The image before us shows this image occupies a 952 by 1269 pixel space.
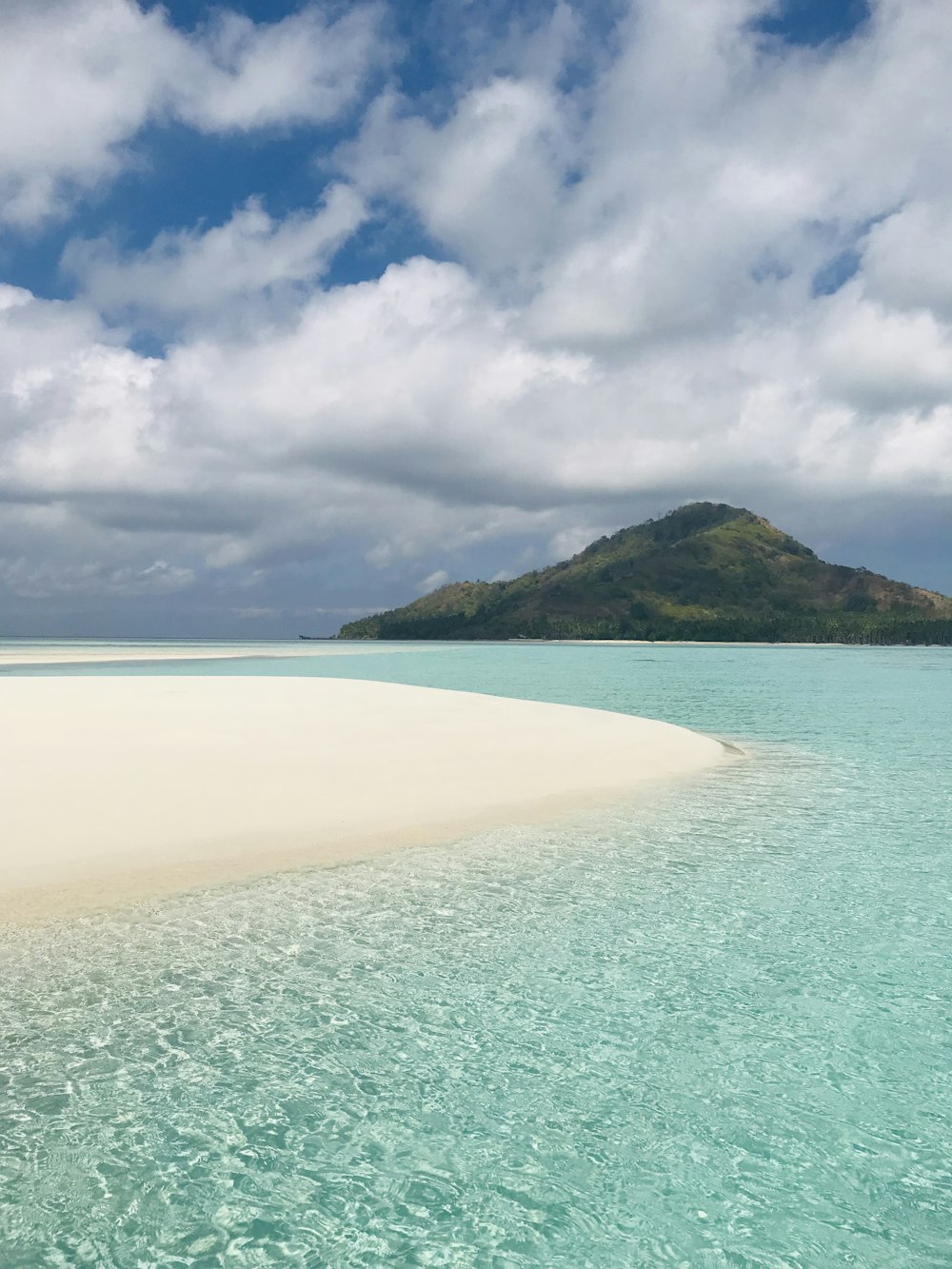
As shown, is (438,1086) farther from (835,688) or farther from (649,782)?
(835,688)

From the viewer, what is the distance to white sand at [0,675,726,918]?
12.8m

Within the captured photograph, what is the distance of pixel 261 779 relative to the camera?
1816 centimetres

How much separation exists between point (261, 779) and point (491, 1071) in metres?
12.2

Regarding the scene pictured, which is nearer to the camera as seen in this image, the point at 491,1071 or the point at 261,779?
the point at 491,1071

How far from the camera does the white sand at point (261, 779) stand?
12836mm

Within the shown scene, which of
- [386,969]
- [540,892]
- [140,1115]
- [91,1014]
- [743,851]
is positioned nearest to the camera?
[140,1115]

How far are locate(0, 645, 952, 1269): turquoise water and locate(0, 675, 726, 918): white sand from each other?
1.67m

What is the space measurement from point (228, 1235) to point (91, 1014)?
137 inches

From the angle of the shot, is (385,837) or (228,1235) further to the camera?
(385,837)

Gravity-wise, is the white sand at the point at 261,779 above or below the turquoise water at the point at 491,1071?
above

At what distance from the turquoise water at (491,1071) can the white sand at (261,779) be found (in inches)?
65.6

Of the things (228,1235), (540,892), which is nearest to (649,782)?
(540,892)

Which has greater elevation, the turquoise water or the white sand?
the white sand

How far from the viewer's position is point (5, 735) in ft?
69.9
